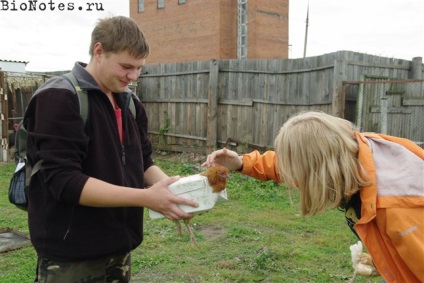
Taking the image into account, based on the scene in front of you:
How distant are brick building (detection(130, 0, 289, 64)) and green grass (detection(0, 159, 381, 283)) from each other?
84.4 feet

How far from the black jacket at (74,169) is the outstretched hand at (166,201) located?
0.24m

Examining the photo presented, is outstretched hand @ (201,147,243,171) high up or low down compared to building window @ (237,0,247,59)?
down

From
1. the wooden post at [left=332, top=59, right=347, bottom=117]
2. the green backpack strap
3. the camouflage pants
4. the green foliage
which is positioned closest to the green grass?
the camouflage pants

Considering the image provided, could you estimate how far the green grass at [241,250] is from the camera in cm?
451

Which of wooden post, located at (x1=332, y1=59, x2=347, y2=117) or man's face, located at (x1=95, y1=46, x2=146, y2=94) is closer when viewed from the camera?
man's face, located at (x1=95, y1=46, x2=146, y2=94)

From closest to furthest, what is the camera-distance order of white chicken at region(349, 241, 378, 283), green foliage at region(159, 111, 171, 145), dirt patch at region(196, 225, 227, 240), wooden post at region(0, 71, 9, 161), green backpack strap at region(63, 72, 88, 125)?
green backpack strap at region(63, 72, 88, 125)
white chicken at region(349, 241, 378, 283)
dirt patch at region(196, 225, 227, 240)
wooden post at region(0, 71, 9, 161)
green foliage at region(159, 111, 171, 145)

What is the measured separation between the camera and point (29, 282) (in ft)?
14.3

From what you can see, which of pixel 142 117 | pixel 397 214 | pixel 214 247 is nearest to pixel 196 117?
pixel 214 247

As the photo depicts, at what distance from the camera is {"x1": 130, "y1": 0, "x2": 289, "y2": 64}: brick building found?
3145 cm

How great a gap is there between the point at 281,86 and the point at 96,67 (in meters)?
8.11

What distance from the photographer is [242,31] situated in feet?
105

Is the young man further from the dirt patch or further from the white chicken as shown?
the dirt patch

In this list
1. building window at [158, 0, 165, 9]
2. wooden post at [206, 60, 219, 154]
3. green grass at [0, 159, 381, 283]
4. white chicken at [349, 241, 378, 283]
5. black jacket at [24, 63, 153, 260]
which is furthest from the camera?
building window at [158, 0, 165, 9]

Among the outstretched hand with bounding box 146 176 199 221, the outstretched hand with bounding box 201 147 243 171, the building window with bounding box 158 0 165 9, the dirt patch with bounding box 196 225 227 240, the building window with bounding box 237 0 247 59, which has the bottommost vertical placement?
the dirt patch with bounding box 196 225 227 240
